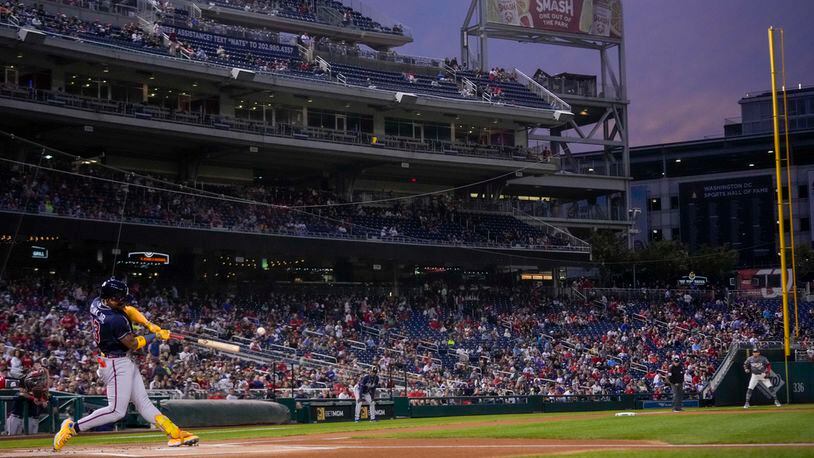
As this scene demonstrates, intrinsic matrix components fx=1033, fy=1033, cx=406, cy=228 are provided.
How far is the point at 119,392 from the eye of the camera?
13.8 m

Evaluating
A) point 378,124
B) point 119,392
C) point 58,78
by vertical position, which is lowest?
point 119,392

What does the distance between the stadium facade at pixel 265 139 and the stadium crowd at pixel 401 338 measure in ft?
8.59

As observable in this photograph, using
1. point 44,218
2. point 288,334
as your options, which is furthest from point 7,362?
point 288,334

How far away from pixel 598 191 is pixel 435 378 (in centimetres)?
3383

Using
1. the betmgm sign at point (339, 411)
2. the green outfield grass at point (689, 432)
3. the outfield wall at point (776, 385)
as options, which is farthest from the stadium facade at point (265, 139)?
the green outfield grass at point (689, 432)

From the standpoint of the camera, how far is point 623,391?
4441 cm

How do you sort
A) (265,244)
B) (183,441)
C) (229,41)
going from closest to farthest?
1. (183,441)
2. (265,244)
3. (229,41)

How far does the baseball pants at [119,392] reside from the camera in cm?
1374

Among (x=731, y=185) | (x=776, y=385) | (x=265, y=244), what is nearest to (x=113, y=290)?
(x=776, y=385)

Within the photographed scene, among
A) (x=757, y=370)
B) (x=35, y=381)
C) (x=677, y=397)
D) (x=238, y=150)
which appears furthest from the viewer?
(x=238, y=150)

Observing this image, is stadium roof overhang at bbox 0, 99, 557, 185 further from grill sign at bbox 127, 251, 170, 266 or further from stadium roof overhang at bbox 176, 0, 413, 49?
stadium roof overhang at bbox 176, 0, 413, 49

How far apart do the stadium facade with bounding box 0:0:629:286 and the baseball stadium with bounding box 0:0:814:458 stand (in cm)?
15

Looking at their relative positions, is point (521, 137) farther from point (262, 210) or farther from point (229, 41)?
point (262, 210)

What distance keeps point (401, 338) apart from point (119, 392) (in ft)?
110
